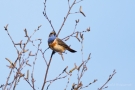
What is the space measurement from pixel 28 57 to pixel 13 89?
0.80 m

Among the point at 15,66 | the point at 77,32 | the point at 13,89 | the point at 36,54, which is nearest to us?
the point at 13,89

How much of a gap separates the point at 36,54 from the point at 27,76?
38 cm

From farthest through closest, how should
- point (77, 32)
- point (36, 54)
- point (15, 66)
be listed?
point (77, 32) → point (36, 54) → point (15, 66)

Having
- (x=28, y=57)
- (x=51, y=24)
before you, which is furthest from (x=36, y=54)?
(x=51, y=24)

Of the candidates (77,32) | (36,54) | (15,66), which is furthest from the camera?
(77,32)

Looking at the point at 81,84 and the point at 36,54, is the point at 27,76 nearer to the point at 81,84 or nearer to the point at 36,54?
the point at 36,54

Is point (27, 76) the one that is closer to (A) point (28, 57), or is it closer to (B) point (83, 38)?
(A) point (28, 57)

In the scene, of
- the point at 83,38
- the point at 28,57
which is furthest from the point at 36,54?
the point at 83,38

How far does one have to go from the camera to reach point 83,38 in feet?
14.3

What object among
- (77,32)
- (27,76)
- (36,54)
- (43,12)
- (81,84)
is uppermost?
(43,12)

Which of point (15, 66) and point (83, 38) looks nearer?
point (15, 66)

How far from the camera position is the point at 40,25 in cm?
459

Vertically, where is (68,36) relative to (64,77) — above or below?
above

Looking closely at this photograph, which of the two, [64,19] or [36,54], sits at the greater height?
[64,19]
